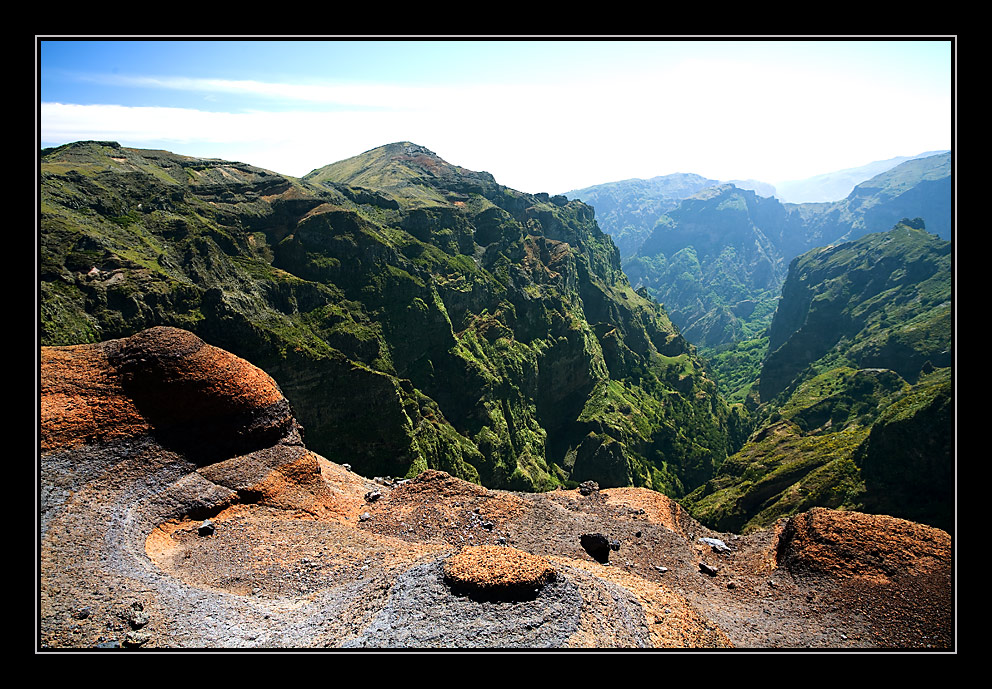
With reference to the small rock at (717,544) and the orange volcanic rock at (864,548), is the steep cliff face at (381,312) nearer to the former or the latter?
the small rock at (717,544)

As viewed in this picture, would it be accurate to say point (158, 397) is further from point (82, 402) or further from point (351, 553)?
point (351, 553)

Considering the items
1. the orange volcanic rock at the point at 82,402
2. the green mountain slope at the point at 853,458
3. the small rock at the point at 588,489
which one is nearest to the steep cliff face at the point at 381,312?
the green mountain slope at the point at 853,458

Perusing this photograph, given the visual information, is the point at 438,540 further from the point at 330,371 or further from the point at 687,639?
the point at 330,371

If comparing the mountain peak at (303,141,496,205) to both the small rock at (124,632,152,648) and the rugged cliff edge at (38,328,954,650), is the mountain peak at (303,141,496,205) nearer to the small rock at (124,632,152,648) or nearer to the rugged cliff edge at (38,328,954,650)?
the rugged cliff edge at (38,328,954,650)

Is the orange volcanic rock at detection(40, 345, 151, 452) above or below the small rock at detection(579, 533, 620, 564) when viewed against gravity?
above

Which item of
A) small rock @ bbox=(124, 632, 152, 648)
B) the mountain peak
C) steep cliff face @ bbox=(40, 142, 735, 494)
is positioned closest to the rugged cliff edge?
small rock @ bbox=(124, 632, 152, 648)
